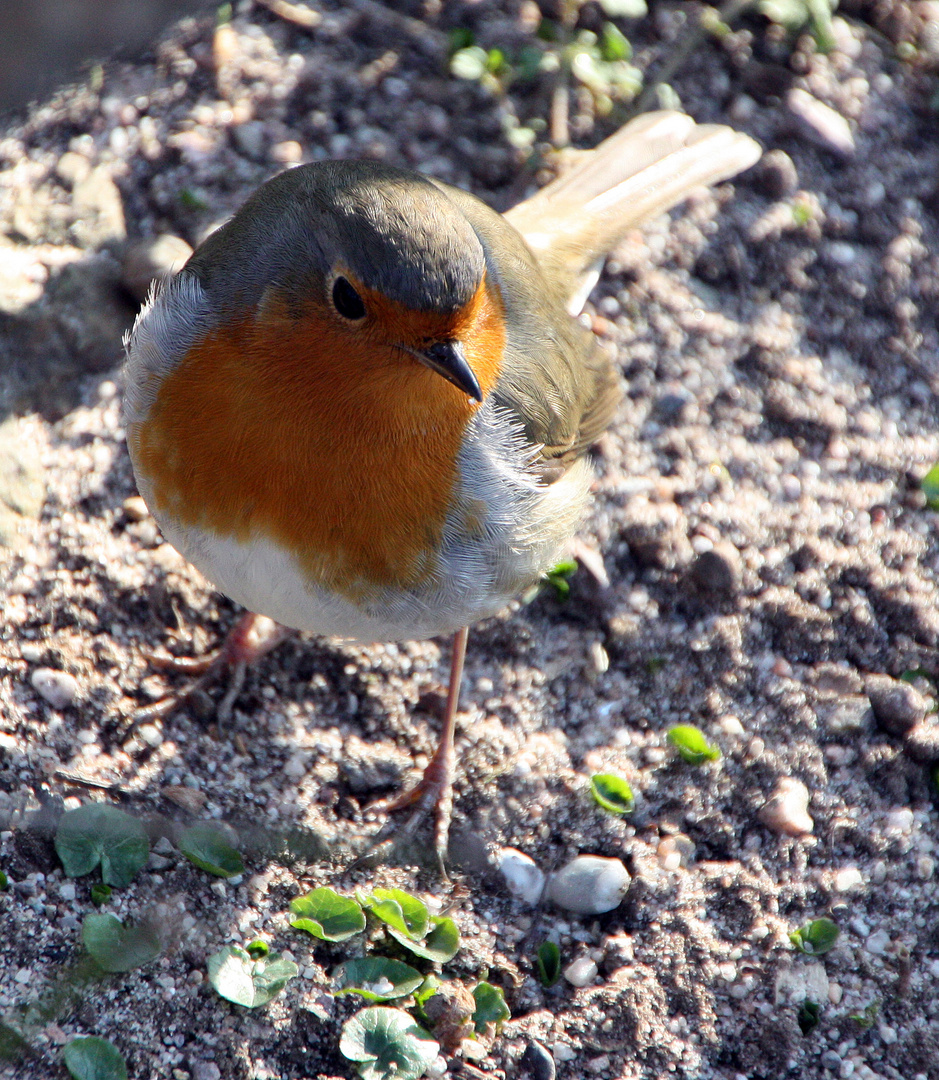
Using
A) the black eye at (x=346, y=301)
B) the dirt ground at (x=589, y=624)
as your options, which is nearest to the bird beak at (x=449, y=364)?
the black eye at (x=346, y=301)

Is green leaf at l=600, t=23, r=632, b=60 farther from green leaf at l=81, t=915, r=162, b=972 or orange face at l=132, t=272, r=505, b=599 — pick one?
green leaf at l=81, t=915, r=162, b=972

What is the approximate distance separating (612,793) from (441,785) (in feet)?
1.52

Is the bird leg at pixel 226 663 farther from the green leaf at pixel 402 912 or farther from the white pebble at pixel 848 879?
the white pebble at pixel 848 879

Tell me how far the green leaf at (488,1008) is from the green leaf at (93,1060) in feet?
2.46

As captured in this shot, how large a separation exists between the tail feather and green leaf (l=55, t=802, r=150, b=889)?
216 cm

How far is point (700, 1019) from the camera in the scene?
2.59 metres

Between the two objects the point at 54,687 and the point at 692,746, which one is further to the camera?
the point at 692,746

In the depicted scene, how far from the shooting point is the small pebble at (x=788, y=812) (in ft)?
9.63

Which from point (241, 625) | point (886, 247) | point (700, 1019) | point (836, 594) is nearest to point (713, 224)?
point (886, 247)

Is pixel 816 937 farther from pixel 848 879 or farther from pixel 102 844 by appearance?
pixel 102 844

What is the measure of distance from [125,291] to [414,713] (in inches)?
64.5

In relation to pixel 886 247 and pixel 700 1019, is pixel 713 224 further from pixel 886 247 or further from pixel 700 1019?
pixel 700 1019

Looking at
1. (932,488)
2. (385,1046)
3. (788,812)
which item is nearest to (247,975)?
(385,1046)

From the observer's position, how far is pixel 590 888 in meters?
2.80
